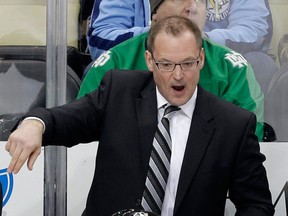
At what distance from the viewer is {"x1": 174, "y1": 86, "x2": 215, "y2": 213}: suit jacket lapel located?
267 centimetres

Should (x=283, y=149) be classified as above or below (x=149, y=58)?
below

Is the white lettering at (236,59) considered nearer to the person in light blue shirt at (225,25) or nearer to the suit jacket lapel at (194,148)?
the person in light blue shirt at (225,25)

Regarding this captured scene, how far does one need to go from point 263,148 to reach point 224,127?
2.78 ft

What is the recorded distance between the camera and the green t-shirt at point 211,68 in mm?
3332

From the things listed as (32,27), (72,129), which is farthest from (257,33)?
(72,129)

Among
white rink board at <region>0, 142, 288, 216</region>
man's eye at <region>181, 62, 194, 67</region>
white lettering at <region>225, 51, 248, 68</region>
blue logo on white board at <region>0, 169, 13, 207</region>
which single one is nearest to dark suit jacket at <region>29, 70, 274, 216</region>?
man's eye at <region>181, 62, 194, 67</region>

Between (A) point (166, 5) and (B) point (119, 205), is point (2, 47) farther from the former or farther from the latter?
(B) point (119, 205)

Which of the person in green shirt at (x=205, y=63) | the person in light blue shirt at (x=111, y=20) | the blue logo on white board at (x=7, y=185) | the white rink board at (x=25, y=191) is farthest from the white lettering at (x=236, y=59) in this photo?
the blue logo on white board at (x=7, y=185)

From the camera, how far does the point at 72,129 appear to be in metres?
2.72

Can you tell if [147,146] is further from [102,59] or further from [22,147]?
[102,59]

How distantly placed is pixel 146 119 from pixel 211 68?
689mm

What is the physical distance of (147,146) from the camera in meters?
2.73

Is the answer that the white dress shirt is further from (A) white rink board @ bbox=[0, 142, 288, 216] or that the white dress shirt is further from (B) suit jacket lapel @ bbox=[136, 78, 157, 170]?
(A) white rink board @ bbox=[0, 142, 288, 216]

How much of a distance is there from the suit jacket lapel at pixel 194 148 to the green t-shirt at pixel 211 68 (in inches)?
24.6
